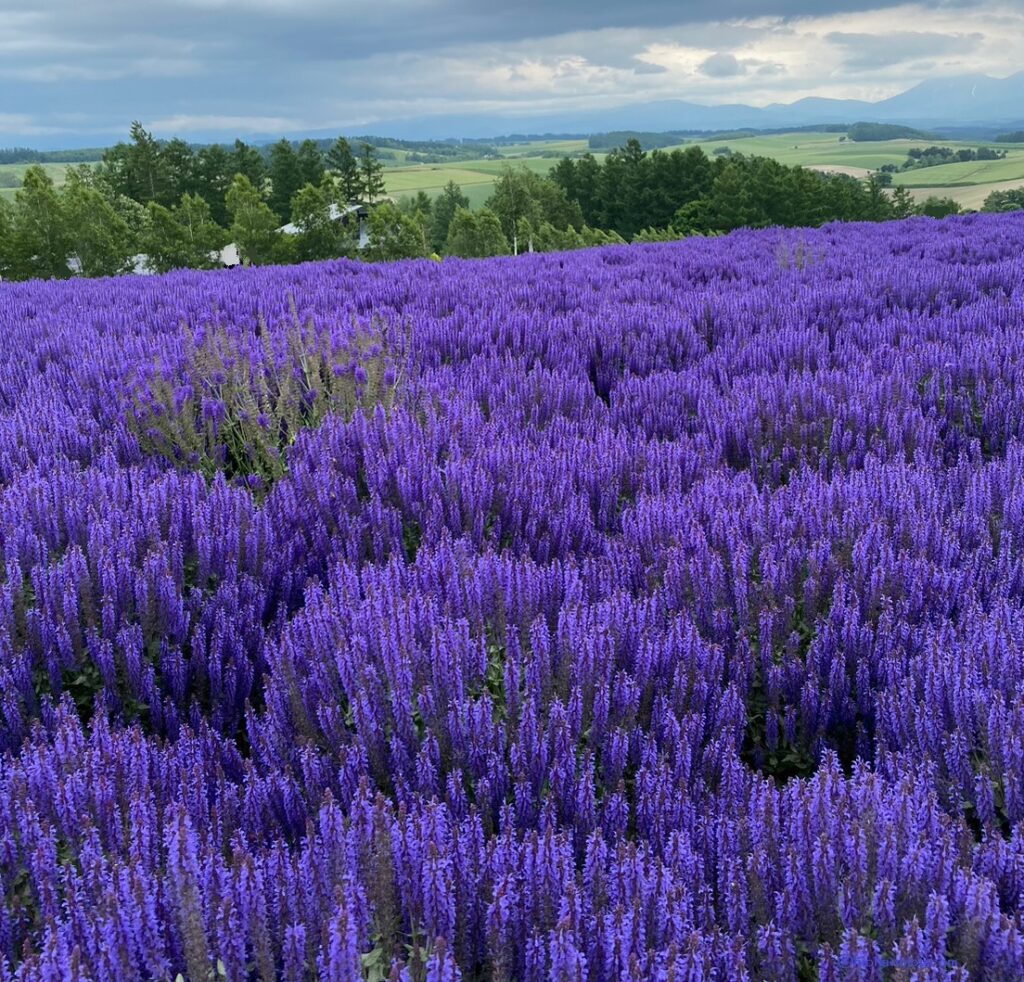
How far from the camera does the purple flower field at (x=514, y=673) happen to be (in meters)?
1.23

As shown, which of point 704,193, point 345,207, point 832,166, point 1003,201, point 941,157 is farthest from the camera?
point 941,157

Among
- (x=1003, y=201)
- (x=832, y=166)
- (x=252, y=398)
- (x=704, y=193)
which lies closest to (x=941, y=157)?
(x=832, y=166)

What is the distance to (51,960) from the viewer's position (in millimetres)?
1087

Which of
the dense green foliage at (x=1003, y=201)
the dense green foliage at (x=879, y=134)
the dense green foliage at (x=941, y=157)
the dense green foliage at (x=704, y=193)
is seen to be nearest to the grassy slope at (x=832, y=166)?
the dense green foliage at (x=941, y=157)

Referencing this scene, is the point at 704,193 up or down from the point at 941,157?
down

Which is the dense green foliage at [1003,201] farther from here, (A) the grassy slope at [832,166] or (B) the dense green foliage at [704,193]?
(B) the dense green foliage at [704,193]

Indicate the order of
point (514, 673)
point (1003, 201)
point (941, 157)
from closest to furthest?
point (514, 673), point (1003, 201), point (941, 157)

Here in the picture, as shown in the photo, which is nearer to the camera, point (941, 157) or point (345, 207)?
point (345, 207)

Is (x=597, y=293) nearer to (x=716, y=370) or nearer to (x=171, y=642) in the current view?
(x=716, y=370)

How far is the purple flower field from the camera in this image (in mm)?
1230

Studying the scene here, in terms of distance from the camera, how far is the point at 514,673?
6.11ft

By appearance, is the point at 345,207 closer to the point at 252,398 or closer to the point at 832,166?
the point at 252,398

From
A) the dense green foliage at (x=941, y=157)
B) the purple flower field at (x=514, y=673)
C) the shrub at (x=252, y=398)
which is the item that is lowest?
the purple flower field at (x=514, y=673)

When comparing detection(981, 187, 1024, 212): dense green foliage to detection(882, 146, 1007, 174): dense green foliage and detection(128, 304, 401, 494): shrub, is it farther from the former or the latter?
detection(128, 304, 401, 494): shrub
